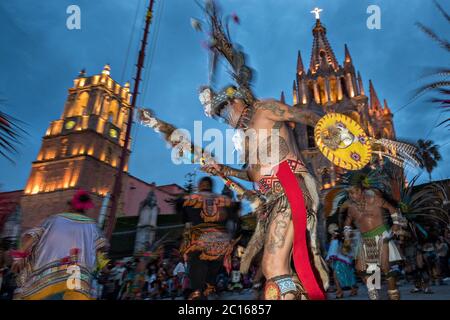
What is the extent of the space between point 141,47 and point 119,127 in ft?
104

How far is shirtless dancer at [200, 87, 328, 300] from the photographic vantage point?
3.12 metres

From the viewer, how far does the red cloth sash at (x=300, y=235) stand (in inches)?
121

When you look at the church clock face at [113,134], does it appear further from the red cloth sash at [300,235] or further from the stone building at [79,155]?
the red cloth sash at [300,235]

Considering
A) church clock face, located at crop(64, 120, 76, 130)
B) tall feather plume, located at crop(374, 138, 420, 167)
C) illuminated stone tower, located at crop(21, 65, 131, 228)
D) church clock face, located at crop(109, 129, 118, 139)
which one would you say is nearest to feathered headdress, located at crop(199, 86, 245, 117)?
tall feather plume, located at crop(374, 138, 420, 167)

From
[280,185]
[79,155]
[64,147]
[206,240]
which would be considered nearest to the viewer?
[280,185]

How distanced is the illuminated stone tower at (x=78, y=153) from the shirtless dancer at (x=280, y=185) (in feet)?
133

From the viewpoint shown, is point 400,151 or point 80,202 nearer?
point 400,151

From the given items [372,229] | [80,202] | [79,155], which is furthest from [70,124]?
[372,229]

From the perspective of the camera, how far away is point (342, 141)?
361cm

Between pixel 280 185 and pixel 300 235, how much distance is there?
0.62 m

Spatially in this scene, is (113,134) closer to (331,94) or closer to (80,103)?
(80,103)

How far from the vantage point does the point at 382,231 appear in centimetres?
612

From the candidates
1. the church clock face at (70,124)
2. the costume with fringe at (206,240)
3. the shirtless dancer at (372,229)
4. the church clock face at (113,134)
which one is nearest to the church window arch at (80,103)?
the church clock face at (70,124)

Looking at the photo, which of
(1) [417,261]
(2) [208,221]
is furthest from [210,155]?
(1) [417,261]
